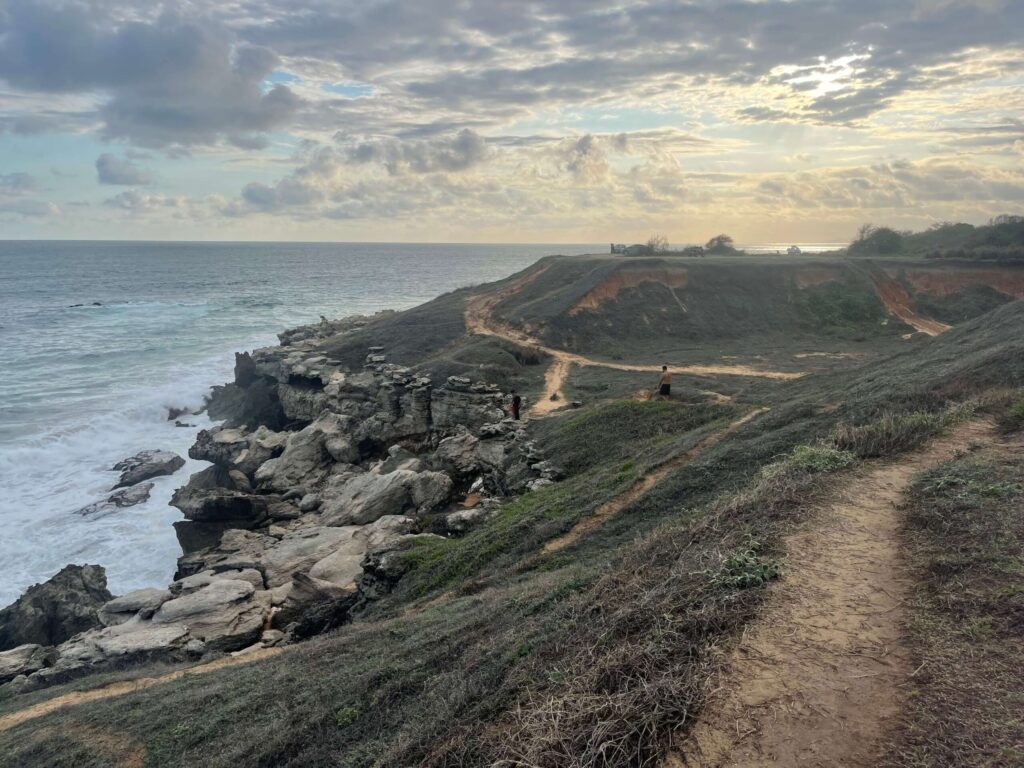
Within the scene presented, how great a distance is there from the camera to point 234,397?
47.3 metres

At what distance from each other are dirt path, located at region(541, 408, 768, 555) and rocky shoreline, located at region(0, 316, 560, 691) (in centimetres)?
478

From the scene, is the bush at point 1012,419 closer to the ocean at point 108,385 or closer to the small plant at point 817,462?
the small plant at point 817,462

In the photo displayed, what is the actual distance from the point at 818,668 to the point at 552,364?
109ft

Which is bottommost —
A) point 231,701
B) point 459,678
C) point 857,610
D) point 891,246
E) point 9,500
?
point 9,500

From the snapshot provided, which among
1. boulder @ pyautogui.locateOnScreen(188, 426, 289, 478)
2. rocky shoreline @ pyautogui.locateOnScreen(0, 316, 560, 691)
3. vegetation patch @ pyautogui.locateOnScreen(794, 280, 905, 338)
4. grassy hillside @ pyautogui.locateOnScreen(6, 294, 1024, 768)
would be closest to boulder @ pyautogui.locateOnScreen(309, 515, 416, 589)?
rocky shoreline @ pyautogui.locateOnScreen(0, 316, 560, 691)

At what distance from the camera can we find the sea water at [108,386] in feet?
84.7

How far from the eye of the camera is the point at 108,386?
50.2 meters

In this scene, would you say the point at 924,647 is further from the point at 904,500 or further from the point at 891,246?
the point at 891,246

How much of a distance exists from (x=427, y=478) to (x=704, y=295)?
3536cm

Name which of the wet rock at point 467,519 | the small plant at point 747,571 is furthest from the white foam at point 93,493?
the small plant at point 747,571

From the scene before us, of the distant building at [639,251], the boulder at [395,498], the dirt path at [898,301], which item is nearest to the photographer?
the boulder at [395,498]

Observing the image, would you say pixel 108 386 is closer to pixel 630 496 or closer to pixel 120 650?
pixel 120 650

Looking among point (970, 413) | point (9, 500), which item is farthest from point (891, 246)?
point (9, 500)

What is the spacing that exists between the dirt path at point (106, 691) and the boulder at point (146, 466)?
21615 millimetres
